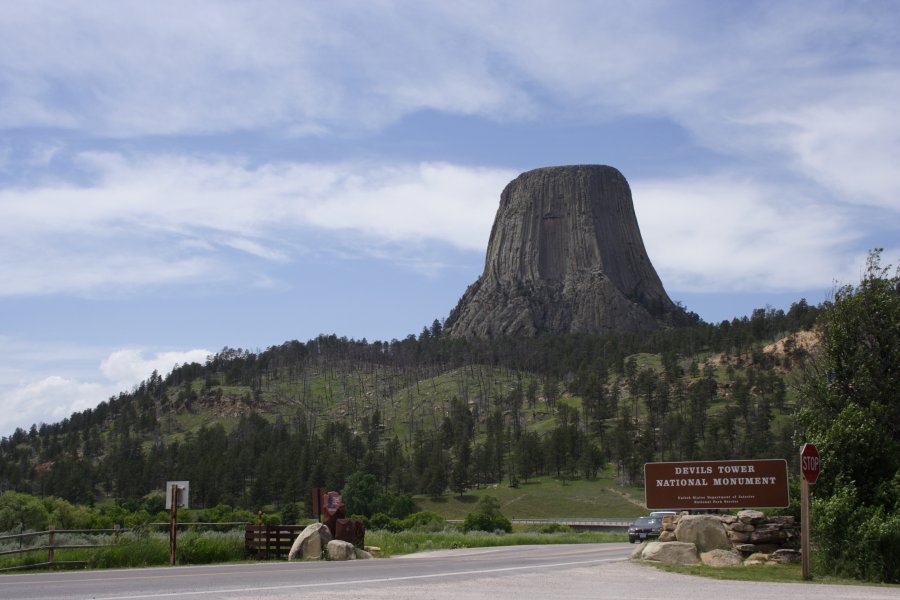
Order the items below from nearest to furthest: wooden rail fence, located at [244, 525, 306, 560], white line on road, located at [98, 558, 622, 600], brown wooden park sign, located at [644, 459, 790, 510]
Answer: white line on road, located at [98, 558, 622, 600] < brown wooden park sign, located at [644, 459, 790, 510] < wooden rail fence, located at [244, 525, 306, 560]

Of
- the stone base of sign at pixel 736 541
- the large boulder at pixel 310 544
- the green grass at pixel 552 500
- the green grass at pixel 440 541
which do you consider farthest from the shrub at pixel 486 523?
the green grass at pixel 552 500

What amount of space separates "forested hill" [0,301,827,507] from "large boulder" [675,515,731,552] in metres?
75.1

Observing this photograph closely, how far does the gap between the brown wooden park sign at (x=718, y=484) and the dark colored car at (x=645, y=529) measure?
598 inches

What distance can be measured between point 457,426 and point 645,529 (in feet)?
345

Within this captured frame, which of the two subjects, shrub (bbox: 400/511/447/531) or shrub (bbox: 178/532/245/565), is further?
shrub (bbox: 400/511/447/531)

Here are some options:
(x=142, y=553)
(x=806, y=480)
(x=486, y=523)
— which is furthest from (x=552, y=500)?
(x=806, y=480)

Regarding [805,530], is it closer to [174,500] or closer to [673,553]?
[673,553]

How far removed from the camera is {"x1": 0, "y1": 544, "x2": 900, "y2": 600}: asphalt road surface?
1644 cm

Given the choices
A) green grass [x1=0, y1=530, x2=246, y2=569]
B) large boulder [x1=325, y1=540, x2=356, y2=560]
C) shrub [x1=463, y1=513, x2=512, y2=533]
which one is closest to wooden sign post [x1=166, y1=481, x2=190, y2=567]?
green grass [x1=0, y1=530, x2=246, y2=569]

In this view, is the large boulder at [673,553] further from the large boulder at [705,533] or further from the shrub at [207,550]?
the shrub at [207,550]

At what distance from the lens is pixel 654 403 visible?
433ft

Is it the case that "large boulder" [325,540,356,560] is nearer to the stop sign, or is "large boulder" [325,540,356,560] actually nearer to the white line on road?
the white line on road

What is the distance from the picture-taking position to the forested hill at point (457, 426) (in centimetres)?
11631

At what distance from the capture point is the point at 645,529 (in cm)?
4256
